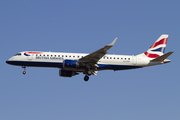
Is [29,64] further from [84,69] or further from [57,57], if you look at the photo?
[84,69]

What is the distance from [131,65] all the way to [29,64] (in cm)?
1544

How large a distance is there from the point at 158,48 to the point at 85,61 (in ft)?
43.4

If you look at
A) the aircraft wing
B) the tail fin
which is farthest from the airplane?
the tail fin

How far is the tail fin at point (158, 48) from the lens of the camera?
5322 centimetres

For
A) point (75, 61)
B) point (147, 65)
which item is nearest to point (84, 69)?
point (75, 61)

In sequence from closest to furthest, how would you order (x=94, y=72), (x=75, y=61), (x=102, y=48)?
1. (x=102, y=48)
2. (x=75, y=61)
3. (x=94, y=72)

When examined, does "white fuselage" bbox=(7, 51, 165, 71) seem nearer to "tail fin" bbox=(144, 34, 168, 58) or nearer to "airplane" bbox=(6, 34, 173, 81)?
"airplane" bbox=(6, 34, 173, 81)

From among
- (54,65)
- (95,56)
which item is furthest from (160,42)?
(54,65)

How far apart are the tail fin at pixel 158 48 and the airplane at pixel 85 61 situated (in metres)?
0.98

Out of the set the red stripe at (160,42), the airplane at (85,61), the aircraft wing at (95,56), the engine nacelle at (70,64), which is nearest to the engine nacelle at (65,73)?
the airplane at (85,61)

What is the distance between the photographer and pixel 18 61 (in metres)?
49.8

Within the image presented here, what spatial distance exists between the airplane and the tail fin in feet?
3.21

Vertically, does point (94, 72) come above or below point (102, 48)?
below

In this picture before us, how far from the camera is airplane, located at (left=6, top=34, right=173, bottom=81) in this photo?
48.3m
